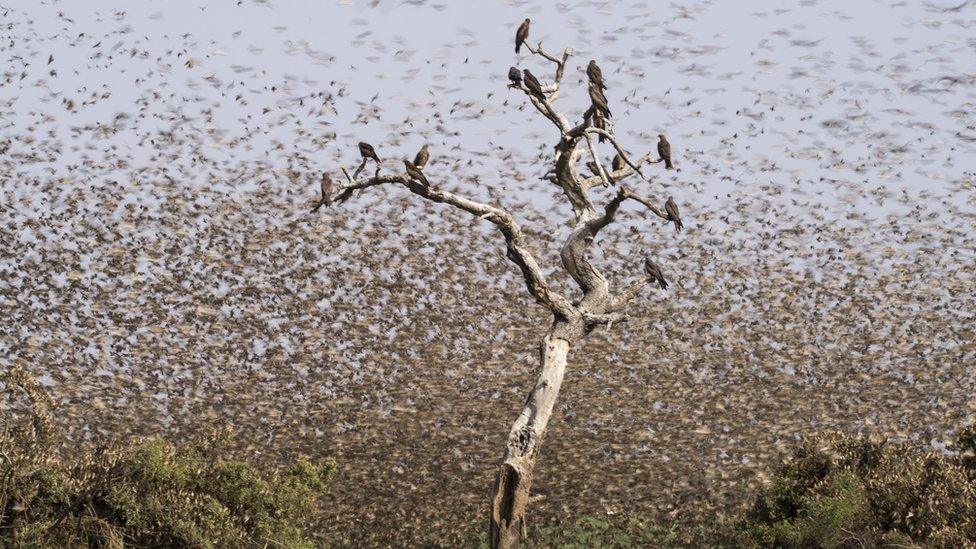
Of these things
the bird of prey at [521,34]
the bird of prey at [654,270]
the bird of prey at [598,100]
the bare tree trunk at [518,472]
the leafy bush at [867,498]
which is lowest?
the leafy bush at [867,498]

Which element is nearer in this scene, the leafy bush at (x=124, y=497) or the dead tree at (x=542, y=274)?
the leafy bush at (x=124, y=497)

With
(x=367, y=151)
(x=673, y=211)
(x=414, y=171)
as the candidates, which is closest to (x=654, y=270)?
(x=673, y=211)

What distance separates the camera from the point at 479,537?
51.0ft

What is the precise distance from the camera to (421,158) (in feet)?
38.0

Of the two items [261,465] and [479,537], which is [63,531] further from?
[479,537]

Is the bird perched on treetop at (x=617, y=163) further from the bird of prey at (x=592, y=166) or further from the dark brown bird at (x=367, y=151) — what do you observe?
the dark brown bird at (x=367, y=151)

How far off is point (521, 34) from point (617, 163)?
6.36 feet

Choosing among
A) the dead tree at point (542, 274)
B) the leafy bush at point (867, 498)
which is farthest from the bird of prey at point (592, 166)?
the leafy bush at point (867, 498)

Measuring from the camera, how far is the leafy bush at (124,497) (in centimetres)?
1016

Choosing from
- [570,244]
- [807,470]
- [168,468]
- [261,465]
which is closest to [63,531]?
[168,468]

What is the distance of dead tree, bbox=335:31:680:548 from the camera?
11078 millimetres

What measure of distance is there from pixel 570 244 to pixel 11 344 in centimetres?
913

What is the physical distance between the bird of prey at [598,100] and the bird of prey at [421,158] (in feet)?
6.27

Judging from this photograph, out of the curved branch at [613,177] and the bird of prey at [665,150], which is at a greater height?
the bird of prey at [665,150]
